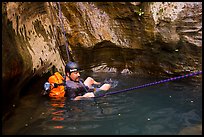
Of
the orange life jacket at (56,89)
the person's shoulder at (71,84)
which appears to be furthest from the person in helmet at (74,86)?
the orange life jacket at (56,89)

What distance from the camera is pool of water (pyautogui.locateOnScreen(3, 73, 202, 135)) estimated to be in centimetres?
586

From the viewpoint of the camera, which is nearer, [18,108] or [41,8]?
[18,108]

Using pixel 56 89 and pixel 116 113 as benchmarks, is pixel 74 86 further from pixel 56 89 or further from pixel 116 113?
pixel 116 113

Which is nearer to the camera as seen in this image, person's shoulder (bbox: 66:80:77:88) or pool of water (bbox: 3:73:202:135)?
pool of water (bbox: 3:73:202:135)

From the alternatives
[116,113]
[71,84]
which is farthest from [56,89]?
[116,113]

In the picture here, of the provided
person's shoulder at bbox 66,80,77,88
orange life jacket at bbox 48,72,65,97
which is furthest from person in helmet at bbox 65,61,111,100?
orange life jacket at bbox 48,72,65,97

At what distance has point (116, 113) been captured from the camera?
6.79 m

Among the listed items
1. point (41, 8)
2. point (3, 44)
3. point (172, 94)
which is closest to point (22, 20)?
point (41, 8)

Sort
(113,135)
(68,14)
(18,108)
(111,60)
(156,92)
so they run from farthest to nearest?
(111,60) < (68,14) < (156,92) < (18,108) < (113,135)

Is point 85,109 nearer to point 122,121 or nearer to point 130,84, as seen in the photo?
point 122,121

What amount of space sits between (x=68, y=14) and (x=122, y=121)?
5.03 m

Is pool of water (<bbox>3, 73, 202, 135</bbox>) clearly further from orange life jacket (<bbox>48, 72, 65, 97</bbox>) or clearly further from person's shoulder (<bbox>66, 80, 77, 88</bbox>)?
person's shoulder (<bbox>66, 80, 77, 88</bbox>)

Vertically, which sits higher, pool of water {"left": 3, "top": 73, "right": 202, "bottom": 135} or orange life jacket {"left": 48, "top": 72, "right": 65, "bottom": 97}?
orange life jacket {"left": 48, "top": 72, "right": 65, "bottom": 97}

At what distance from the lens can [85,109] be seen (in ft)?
23.5
